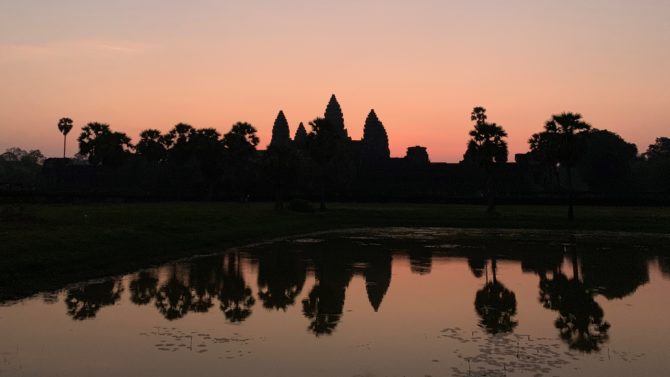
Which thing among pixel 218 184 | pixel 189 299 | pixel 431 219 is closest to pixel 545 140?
pixel 431 219

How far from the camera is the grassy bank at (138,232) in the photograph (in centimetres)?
1853

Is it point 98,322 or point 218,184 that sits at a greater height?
point 218,184

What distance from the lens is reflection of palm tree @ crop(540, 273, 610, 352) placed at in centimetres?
1140

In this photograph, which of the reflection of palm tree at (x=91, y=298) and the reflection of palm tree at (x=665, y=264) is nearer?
the reflection of palm tree at (x=91, y=298)

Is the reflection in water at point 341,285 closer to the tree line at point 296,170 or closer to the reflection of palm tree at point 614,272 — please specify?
the reflection of palm tree at point 614,272

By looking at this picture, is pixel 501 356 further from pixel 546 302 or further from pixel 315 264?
pixel 315 264

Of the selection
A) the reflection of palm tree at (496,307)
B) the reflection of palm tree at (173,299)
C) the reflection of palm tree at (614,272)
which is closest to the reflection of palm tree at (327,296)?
the reflection of palm tree at (173,299)

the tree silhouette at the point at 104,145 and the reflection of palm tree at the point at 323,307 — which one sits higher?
the tree silhouette at the point at 104,145

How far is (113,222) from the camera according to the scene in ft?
110

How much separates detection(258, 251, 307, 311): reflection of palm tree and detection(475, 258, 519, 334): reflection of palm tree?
15.3 feet

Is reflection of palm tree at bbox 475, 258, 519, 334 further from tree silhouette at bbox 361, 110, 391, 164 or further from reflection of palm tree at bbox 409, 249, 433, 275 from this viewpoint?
tree silhouette at bbox 361, 110, 391, 164

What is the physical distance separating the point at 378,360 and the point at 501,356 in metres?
2.07

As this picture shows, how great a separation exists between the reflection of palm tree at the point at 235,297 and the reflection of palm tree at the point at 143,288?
1.84 meters

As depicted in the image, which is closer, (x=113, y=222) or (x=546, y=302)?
(x=546, y=302)
